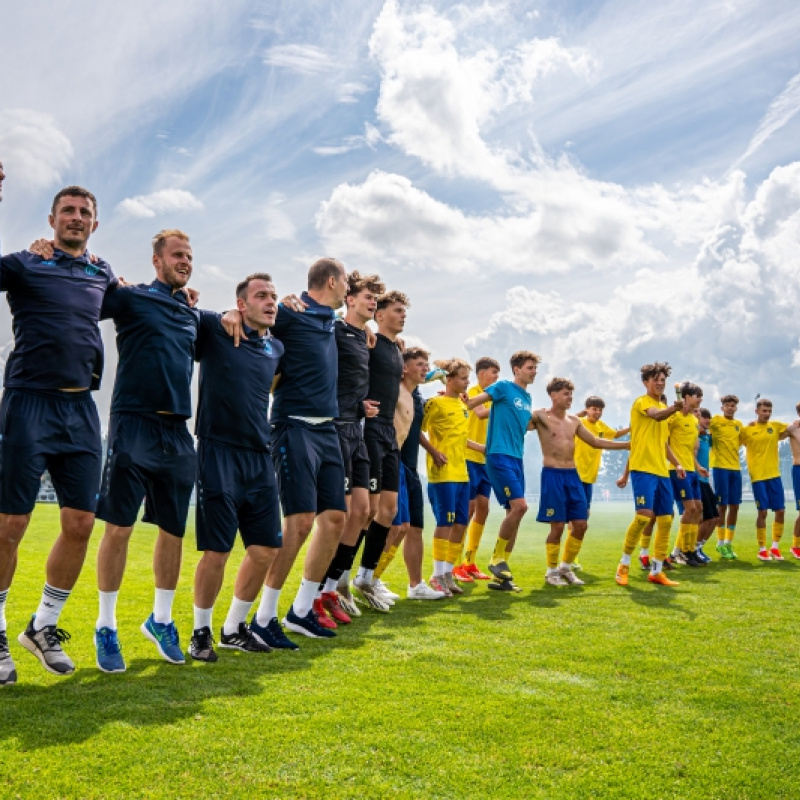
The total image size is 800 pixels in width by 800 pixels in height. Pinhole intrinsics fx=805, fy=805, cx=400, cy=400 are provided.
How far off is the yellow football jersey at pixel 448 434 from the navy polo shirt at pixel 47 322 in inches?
201

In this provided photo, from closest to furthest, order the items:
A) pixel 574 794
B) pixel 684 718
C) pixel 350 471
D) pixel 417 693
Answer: pixel 574 794 → pixel 684 718 → pixel 417 693 → pixel 350 471

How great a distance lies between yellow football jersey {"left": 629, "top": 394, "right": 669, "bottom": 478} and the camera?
1039 cm

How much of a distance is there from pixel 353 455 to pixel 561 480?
4266 millimetres

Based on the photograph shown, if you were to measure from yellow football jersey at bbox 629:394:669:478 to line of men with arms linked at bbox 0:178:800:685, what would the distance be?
308cm

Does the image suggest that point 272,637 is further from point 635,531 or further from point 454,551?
point 635,531

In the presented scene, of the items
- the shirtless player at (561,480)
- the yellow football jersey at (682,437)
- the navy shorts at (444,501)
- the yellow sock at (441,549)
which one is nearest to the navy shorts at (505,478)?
the navy shorts at (444,501)

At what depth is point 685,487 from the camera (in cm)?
1222

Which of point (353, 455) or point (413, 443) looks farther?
point (413, 443)

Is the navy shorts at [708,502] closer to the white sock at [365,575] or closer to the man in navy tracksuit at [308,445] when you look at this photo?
the white sock at [365,575]

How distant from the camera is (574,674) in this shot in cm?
475

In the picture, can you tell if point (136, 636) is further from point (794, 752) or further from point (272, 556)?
point (794, 752)

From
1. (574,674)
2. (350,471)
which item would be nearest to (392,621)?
(350,471)

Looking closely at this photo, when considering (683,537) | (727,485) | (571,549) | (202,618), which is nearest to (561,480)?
(571,549)

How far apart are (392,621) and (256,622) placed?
1.50m
